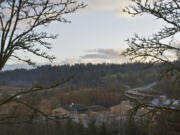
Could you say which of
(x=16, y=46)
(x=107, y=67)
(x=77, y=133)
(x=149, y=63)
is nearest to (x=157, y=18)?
(x=149, y=63)

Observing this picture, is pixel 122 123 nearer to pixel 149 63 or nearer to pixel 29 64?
pixel 149 63

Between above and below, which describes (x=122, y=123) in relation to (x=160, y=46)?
below

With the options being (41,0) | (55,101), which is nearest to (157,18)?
(41,0)

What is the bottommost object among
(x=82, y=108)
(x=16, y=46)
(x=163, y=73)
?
(x=82, y=108)

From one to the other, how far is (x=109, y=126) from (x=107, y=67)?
84.3 meters

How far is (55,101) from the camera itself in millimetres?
65375

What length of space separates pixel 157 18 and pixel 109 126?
25281mm

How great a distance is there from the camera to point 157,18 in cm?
673

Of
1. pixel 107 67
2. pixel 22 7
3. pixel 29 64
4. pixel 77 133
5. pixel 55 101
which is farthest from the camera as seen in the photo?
pixel 107 67

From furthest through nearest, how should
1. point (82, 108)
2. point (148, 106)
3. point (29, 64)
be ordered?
point (82, 108) → point (148, 106) → point (29, 64)

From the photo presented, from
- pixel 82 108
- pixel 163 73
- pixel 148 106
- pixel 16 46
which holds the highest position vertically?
pixel 16 46

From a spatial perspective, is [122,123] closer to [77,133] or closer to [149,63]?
[77,133]

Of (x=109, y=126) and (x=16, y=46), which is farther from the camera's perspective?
(x=109, y=126)

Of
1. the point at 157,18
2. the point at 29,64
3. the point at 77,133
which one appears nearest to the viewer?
the point at 29,64
